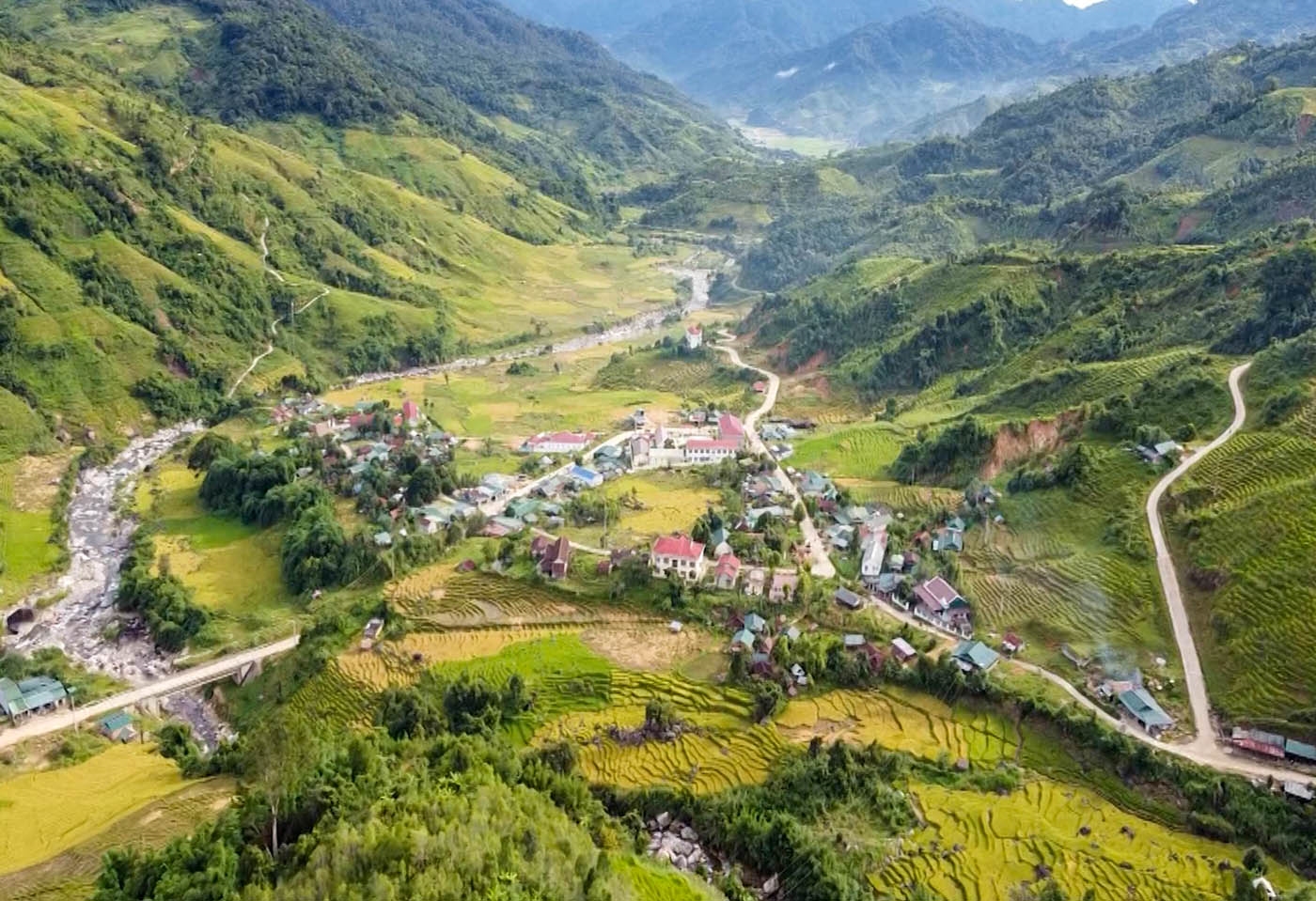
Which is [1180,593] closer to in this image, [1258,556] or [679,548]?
[1258,556]

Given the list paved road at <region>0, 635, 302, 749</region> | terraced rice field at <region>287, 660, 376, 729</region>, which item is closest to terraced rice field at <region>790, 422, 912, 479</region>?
terraced rice field at <region>287, 660, 376, 729</region>

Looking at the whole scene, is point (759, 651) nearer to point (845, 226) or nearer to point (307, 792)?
point (307, 792)

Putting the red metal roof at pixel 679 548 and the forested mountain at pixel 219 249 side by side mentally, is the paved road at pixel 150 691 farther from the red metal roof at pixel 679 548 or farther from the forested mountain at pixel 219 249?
the forested mountain at pixel 219 249

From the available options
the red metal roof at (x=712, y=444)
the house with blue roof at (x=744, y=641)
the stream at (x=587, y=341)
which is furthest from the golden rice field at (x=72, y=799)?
the stream at (x=587, y=341)

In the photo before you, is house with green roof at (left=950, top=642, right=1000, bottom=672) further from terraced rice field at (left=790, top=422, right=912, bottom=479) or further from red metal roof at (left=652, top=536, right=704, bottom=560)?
terraced rice field at (left=790, top=422, right=912, bottom=479)

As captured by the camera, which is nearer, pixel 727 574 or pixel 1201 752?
pixel 1201 752

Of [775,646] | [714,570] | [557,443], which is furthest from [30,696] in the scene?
[557,443]

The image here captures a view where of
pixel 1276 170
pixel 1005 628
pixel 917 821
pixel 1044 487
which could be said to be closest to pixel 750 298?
pixel 1276 170
